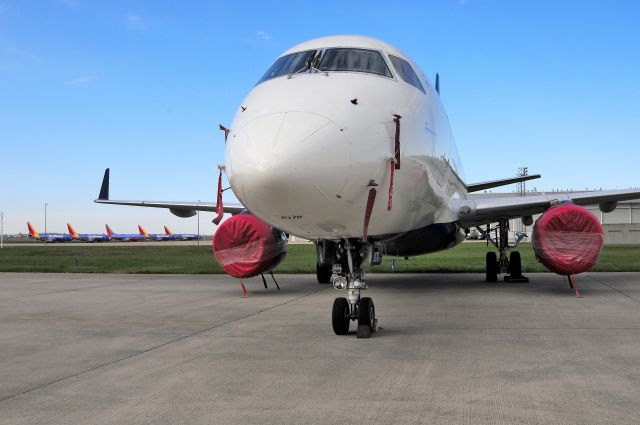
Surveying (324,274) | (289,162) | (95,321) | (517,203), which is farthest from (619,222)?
(289,162)

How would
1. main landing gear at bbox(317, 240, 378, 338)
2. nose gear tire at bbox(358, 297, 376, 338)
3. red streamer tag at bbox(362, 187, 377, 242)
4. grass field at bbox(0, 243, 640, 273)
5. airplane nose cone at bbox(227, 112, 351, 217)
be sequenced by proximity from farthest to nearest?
grass field at bbox(0, 243, 640, 273), main landing gear at bbox(317, 240, 378, 338), nose gear tire at bbox(358, 297, 376, 338), red streamer tag at bbox(362, 187, 377, 242), airplane nose cone at bbox(227, 112, 351, 217)

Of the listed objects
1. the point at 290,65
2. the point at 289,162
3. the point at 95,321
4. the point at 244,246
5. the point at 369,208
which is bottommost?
the point at 95,321

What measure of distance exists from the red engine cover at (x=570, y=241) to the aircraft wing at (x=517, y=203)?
1.39 meters

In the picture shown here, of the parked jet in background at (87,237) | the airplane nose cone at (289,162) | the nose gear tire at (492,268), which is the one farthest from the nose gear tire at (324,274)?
the parked jet in background at (87,237)

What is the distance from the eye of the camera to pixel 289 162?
553 centimetres

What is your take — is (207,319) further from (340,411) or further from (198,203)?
(198,203)

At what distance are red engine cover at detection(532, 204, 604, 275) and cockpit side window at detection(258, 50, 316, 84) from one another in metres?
6.81

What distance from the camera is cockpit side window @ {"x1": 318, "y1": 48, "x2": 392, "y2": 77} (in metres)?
6.94

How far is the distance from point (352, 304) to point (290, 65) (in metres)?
3.04

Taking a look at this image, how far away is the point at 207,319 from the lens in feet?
29.8

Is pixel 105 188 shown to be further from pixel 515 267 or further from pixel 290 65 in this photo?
pixel 290 65

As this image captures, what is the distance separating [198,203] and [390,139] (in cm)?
1254

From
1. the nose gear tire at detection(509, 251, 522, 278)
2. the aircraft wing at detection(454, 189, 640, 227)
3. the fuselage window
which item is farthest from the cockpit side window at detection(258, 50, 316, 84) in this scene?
the nose gear tire at detection(509, 251, 522, 278)

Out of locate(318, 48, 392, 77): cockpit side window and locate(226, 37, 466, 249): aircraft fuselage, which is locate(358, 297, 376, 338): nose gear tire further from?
locate(318, 48, 392, 77): cockpit side window
